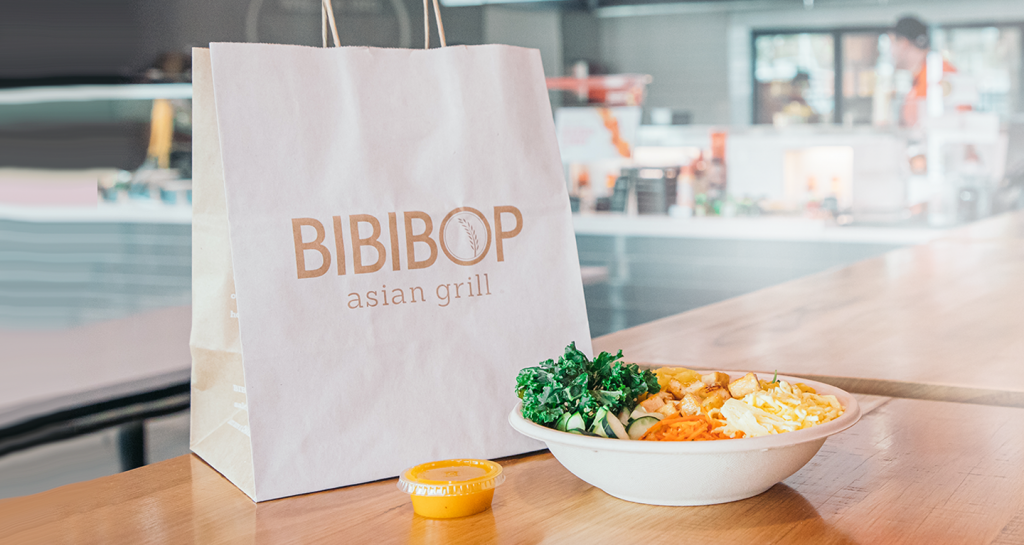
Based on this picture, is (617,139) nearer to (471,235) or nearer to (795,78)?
(795,78)

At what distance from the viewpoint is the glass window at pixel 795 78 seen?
5172 mm

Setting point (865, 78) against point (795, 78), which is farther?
point (795, 78)

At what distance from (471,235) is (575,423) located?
0.20 metres

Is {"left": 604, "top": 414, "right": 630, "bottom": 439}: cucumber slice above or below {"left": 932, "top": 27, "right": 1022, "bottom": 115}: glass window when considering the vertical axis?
below

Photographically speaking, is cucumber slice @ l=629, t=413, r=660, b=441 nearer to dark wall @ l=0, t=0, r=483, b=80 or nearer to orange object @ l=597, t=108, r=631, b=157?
dark wall @ l=0, t=0, r=483, b=80

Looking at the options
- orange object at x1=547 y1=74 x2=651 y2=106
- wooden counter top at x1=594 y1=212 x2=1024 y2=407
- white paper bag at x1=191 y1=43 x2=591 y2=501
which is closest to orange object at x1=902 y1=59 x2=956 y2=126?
orange object at x1=547 y1=74 x2=651 y2=106

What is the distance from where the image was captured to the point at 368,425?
28.1 inches

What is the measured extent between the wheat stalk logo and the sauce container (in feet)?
0.60

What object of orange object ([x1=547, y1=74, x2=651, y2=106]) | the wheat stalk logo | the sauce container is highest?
orange object ([x1=547, y1=74, x2=651, y2=106])

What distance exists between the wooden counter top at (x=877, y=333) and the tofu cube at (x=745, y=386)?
386mm

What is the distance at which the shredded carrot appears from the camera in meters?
0.62

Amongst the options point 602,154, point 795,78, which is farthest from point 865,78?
point 602,154

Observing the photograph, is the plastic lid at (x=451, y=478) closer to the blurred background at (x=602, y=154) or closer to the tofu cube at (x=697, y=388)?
the tofu cube at (x=697, y=388)

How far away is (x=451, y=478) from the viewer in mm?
661
